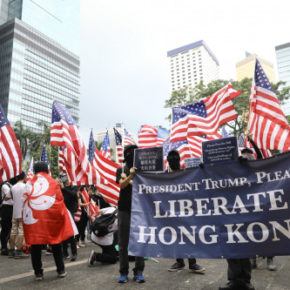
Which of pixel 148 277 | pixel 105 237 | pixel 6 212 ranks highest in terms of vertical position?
pixel 6 212

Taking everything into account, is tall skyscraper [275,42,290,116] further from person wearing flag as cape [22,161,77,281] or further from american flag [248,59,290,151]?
person wearing flag as cape [22,161,77,281]

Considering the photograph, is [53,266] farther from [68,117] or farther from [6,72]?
[6,72]

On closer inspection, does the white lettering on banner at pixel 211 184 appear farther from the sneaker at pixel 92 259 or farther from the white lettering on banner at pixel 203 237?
the sneaker at pixel 92 259

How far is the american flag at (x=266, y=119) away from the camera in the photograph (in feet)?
18.0

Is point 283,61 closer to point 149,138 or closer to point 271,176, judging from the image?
point 149,138

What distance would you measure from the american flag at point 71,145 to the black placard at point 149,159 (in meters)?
3.29

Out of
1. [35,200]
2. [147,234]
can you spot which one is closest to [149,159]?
[147,234]

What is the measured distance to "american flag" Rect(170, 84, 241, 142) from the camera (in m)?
8.09

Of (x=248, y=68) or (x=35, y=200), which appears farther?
(x=248, y=68)

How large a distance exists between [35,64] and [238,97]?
84.7 meters

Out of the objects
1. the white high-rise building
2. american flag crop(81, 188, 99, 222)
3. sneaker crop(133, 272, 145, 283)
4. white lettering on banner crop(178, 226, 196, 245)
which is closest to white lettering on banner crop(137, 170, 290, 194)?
white lettering on banner crop(178, 226, 196, 245)

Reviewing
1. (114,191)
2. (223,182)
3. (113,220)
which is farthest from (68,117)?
(223,182)

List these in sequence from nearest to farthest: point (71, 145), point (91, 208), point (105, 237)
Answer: point (105, 237)
point (71, 145)
point (91, 208)

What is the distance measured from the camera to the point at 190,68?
365 feet
